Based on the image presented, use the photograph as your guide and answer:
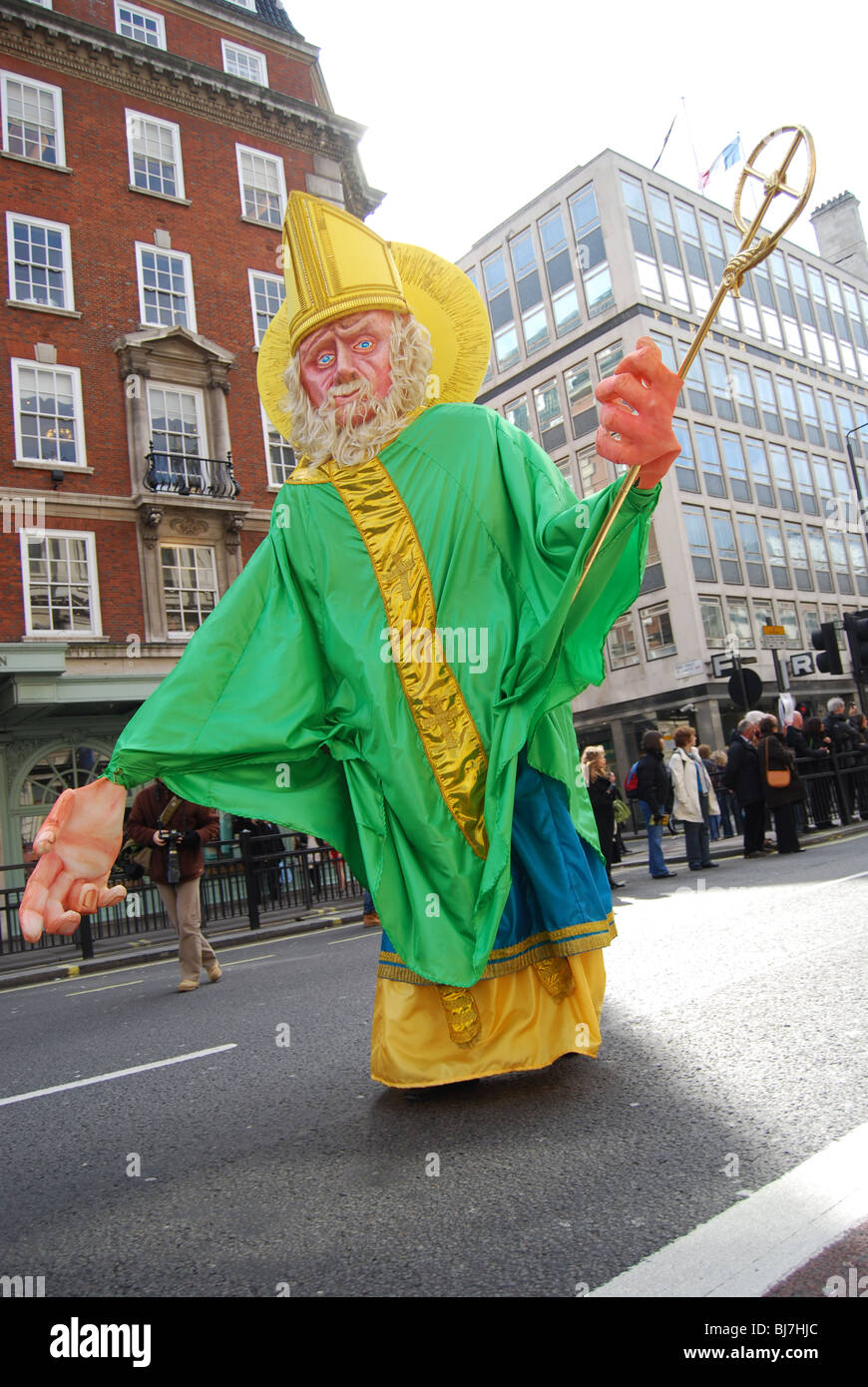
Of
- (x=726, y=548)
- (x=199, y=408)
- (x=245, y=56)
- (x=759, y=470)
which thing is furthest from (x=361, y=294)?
(x=759, y=470)

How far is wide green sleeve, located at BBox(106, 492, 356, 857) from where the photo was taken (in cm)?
322

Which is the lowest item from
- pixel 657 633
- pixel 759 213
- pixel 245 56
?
pixel 759 213

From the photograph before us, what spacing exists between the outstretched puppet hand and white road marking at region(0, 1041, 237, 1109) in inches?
129

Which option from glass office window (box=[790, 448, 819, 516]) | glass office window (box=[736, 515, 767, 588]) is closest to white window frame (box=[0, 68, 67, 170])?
glass office window (box=[736, 515, 767, 588])

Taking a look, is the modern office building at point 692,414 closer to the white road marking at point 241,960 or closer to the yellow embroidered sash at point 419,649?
the white road marking at point 241,960

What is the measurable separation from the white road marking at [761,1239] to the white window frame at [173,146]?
872 inches

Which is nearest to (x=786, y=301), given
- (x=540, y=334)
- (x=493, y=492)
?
(x=540, y=334)

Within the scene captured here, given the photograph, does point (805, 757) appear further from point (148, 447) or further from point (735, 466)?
point (735, 466)

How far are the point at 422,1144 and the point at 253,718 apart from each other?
56.1 inches

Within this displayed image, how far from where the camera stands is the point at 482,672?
3086 mm

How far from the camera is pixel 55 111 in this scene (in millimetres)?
19188

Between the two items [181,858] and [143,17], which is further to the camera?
[143,17]

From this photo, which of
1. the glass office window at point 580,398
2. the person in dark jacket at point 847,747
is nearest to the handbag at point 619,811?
the person in dark jacket at point 847,747

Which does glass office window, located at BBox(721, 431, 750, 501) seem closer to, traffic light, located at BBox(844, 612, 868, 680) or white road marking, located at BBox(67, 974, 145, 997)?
traffic light, located at BBox(844, 612, 868, 680)
